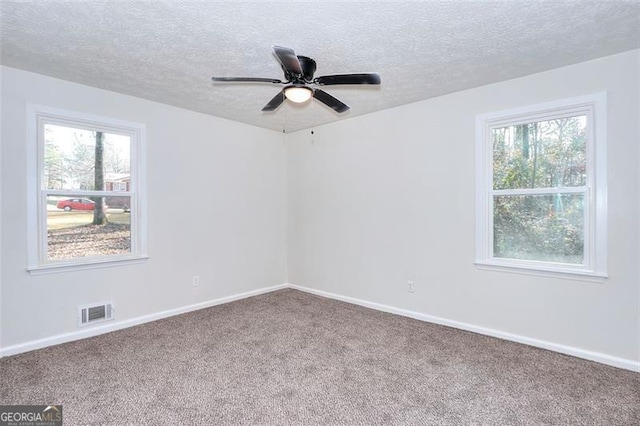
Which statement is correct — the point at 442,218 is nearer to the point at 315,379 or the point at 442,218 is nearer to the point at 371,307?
the point at 371,307

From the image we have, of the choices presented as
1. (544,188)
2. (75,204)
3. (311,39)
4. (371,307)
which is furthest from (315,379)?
(75,204)

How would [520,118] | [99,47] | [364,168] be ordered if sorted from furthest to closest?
[364,168], [520,118], [99,47]

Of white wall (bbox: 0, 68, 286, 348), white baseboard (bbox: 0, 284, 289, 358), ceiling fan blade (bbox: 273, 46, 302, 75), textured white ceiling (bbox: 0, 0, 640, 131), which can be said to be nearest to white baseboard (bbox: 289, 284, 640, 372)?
white wall (bbox: 0, 68, 286, 348)

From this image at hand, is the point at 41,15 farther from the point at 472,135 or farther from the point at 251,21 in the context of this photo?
the point at 472,135

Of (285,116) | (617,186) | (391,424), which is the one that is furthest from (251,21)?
(617,186)

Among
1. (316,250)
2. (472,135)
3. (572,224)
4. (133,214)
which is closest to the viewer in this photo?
(572,224)

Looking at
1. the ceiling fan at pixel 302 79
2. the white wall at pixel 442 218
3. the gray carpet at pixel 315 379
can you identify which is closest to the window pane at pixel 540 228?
the white wall at pixel 442 218

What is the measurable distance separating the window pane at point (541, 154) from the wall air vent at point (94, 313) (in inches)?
169

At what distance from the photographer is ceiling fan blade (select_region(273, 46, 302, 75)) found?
6.19ft

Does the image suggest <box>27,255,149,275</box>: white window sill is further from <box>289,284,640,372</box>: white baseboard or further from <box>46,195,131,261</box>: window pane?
<box>289,284,640,372</box>: white baseboard

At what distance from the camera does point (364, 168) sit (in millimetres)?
4344

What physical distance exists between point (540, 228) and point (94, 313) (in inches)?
180

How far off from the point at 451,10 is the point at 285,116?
2638 millimetres

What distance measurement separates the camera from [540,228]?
10.3 feet
